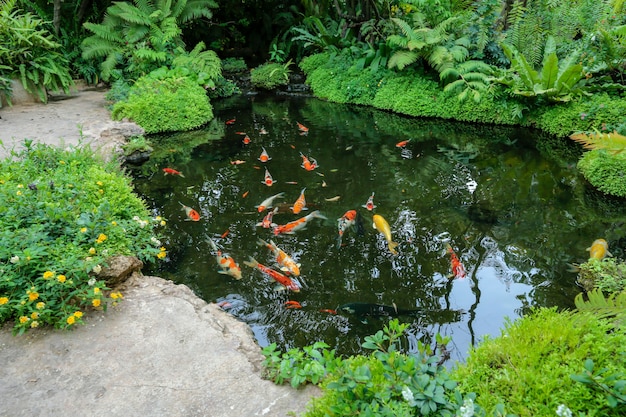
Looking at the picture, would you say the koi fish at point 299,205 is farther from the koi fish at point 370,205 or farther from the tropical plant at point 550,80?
the tropical plant at point 550,80

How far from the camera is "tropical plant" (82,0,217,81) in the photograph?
10.6 meters

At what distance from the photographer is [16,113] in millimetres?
8930

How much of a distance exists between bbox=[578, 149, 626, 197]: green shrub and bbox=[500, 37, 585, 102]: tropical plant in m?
2.33

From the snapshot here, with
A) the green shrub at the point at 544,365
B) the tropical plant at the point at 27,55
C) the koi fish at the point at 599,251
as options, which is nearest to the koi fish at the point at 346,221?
the koi fish at the point at 599,251

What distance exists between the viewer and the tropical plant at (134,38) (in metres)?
10.6

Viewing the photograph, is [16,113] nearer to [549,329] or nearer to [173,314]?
[173,314]

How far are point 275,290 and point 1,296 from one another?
2213 millimetres

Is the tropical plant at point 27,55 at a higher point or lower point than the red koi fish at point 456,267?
higher

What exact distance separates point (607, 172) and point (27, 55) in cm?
1123

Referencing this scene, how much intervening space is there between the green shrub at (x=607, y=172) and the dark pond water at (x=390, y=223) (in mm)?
193

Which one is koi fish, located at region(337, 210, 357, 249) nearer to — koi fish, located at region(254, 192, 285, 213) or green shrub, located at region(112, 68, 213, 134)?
koi fish, located at region(254, 192, 285, 213)

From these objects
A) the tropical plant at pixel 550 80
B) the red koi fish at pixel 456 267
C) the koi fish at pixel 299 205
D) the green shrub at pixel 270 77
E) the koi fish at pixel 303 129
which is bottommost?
the red koi fish at pixel 456 267

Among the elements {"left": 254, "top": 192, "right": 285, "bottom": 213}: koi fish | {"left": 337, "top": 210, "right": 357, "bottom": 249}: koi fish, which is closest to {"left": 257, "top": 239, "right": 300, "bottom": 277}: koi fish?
{"left": 337, "top": 210, "right": 357, "bottom": 249}: koi fish

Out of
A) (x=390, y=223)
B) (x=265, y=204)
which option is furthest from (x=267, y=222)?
(x=390, y=223)
